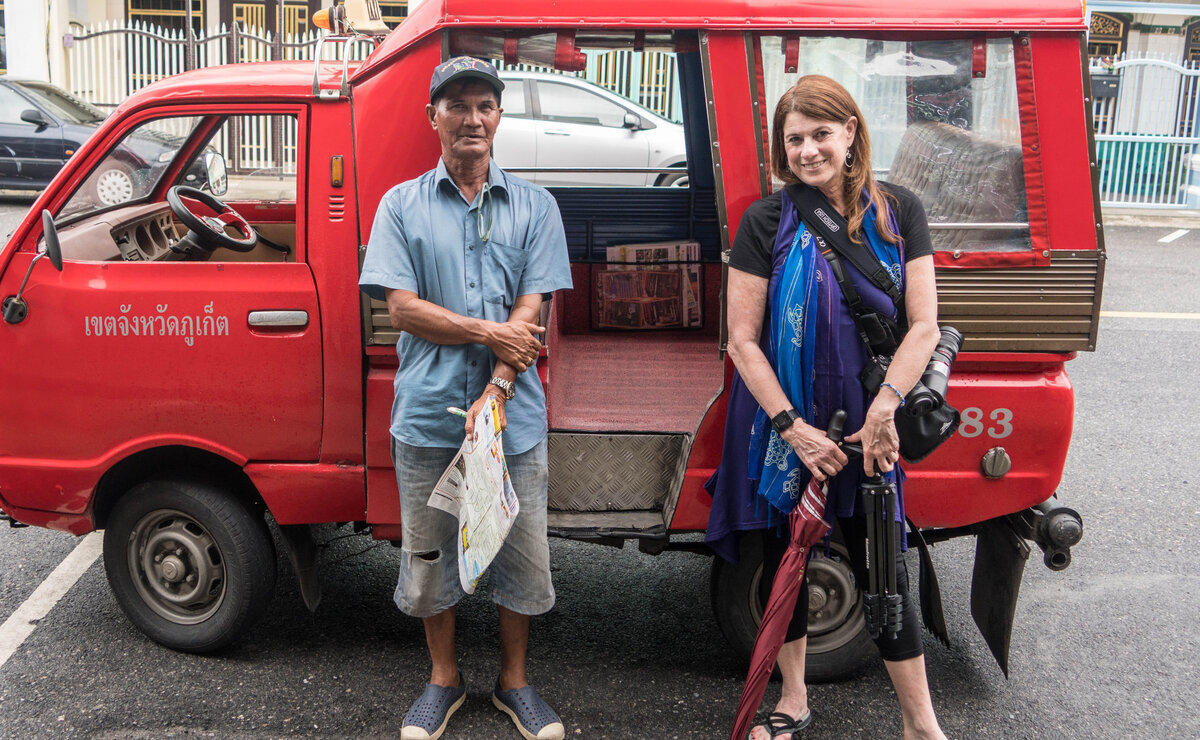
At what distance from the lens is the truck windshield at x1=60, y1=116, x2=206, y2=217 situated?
12.3ft

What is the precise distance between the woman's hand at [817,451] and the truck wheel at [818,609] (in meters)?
0.68

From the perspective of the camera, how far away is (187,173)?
4.33 meters

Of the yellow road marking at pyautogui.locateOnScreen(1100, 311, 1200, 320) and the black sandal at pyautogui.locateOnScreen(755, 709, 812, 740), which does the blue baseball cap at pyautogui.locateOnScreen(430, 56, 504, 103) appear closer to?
the black sandal at pyautogui.locateOnScreen(755, 709, 812, 740)

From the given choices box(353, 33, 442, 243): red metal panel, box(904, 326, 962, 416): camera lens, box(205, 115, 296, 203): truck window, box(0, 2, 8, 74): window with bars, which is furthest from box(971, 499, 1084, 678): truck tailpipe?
box(0, 2, 8, 74): window with bars

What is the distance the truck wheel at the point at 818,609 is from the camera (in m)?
3.60

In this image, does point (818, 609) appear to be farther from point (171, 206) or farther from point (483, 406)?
point (171, 206)

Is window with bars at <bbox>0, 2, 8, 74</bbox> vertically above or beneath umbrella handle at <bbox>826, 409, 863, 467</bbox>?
above

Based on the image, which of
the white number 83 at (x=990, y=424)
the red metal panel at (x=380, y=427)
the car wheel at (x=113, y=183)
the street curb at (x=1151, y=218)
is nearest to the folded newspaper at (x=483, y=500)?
the red metal panel at (x=380, y=427)

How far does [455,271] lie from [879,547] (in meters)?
1.43

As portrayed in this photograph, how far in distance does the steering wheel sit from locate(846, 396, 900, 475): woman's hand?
2243 mm

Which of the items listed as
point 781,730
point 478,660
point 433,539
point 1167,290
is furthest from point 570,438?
point 1167,290

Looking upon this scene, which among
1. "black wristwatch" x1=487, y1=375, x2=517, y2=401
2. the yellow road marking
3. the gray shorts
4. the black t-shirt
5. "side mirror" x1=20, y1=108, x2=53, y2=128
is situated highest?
"side mirror" x1=20, y1=108, x2=53, y2=128

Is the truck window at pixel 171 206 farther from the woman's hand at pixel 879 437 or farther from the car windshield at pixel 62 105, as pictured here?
the car windshield at pixel 62 105

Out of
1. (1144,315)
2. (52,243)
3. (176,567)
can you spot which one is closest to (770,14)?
(52,243)
